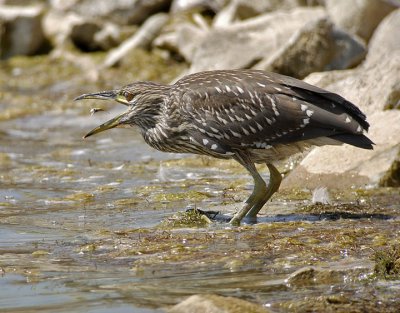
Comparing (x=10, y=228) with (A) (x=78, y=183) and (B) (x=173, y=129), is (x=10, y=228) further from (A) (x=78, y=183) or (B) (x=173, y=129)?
(A) (x=78, y=183)

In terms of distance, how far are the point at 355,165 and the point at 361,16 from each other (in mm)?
7579

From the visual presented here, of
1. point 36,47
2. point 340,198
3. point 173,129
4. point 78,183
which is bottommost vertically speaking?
point 36,47

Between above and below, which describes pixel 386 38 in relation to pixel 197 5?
above

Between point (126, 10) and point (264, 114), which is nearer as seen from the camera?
point (264, 114)

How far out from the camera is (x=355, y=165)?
10.7 m

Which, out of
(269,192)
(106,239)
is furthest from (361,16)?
(106,239)

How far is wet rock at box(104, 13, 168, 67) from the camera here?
1992cm

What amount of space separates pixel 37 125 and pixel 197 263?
946cm

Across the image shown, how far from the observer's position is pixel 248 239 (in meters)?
8.40

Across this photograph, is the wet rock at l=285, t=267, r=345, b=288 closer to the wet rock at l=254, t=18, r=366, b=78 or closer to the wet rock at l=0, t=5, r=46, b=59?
the wet rock at l=254, t=18, r=366, b=78

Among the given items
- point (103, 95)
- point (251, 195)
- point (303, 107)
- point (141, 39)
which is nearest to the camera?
point (303, 107)

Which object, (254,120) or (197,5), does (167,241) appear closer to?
(254,120)

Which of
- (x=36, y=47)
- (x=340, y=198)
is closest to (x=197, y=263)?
(x=340, y=198)

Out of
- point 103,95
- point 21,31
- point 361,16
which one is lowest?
point 21,31
